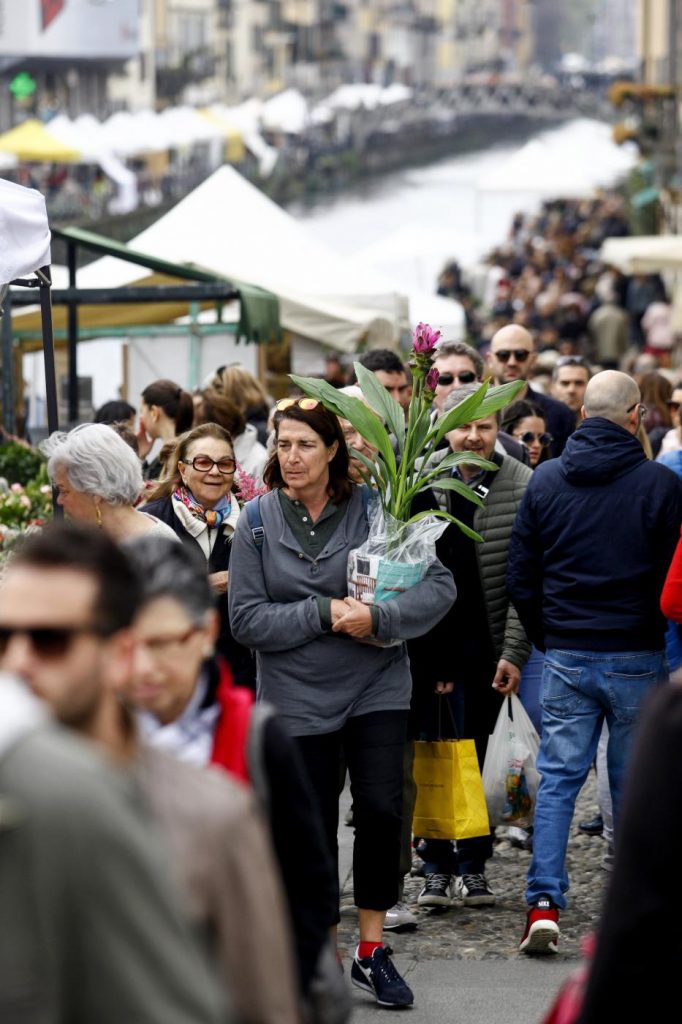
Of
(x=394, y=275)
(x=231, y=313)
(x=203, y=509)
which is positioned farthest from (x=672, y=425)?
(x=394, y=275)

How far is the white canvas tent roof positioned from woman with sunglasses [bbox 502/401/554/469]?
18.9ft

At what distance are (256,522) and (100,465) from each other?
0.51m

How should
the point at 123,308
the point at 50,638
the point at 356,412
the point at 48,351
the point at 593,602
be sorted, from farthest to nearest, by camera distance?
the point at 123,308, the point at 48,351, the point at 593,602, the point at 356,412, the point at 50,638

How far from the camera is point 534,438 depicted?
7891 millimetres

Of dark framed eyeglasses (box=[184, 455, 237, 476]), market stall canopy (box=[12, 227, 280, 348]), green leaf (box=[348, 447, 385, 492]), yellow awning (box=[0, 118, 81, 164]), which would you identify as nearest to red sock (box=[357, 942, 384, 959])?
green leaf (box=[348, 447, 385, 492])

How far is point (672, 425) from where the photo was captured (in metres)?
9.82

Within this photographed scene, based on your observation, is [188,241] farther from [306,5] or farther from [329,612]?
[306,5]

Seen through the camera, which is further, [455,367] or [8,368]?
[8,368]

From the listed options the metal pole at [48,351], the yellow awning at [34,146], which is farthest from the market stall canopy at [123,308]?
the yellow awning at [34,146]

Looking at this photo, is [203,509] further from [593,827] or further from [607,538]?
[593,827]

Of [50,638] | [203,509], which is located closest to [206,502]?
[203,509]

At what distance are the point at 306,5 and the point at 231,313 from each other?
405 ft

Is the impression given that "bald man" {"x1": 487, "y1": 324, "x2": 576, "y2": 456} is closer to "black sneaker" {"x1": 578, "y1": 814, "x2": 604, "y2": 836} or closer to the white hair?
"black sneaker" {"x1": 578, "y1": 814, "x2": 604, "y2": 836}

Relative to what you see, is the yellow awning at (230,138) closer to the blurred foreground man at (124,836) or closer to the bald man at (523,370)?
the bald man at (523,370)
